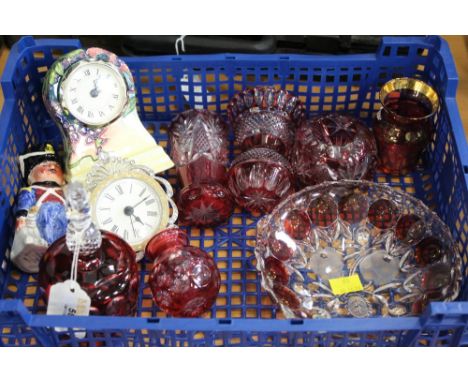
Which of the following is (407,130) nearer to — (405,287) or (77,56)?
(405,287)

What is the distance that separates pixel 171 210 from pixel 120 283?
0.76 feet

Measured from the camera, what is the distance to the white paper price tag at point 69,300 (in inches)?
41.4

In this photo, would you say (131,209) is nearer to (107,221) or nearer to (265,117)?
(107,221)

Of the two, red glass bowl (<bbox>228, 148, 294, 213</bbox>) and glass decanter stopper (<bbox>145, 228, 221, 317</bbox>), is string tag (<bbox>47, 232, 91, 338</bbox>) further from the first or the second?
red glass bowl (<bbox>228, 148, 294, 213</bbox>)

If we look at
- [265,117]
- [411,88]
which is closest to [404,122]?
[411,88]

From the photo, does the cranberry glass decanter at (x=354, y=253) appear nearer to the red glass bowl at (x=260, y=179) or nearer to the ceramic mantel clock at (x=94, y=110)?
the red glass bowl at (x=260, y=179)

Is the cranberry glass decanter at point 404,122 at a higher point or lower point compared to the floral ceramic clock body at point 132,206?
higher

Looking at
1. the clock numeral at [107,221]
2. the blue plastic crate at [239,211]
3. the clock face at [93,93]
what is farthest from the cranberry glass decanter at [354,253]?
the clock face at [93,93]

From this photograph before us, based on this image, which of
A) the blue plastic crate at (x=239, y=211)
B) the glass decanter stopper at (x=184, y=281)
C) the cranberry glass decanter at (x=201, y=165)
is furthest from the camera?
the cranberry glass decanter at (x=201, y=165)

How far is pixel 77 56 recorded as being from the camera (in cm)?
131

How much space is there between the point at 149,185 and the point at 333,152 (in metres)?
0.38

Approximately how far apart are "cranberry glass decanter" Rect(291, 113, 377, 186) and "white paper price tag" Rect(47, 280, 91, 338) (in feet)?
1.71

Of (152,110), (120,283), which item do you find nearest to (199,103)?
(152,110)

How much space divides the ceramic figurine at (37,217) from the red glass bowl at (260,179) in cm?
34
